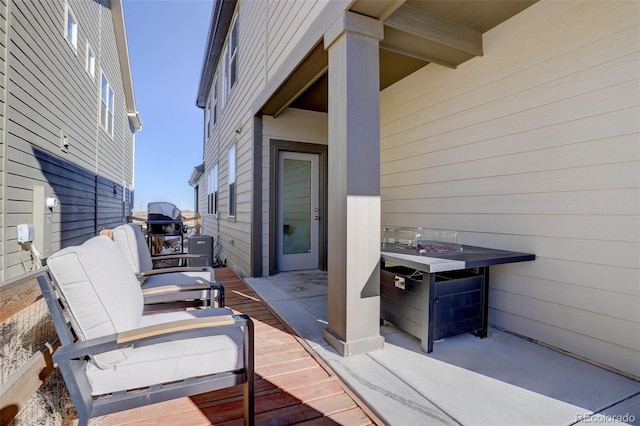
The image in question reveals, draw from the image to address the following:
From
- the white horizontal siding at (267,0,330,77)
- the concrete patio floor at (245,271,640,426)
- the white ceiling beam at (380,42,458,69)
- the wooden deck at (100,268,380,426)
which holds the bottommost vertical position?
the wooden deck at (100,268,380,426)

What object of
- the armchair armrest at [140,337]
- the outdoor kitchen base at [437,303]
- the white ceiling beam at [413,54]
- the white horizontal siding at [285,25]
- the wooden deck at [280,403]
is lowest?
the wooden deck at [280,403]

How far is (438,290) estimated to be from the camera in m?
2.43

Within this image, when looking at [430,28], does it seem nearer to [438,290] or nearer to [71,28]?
[438,290]

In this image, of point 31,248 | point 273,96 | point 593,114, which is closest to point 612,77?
point 593,114

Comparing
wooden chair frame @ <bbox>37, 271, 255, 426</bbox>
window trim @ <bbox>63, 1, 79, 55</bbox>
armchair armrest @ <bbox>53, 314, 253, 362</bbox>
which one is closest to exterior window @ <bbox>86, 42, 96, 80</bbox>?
window trim @ <bbox>63, 1, 79, 55</bbox>

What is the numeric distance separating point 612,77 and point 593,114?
256mm

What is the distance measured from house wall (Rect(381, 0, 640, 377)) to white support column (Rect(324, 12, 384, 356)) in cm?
132

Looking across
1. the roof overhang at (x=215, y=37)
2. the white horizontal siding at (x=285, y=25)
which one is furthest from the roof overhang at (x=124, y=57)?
the white horizontal siding at (x=285, y=25)

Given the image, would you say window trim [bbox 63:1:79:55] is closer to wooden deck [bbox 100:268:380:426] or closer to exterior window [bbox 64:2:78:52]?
exterior window [bbox 64:2:78:52]

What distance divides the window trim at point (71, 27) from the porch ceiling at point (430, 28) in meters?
4.89

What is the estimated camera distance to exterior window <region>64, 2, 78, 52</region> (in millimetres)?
5395

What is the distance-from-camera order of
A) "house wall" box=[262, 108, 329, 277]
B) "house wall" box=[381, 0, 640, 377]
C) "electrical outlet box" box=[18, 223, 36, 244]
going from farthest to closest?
1. "house wall" box=[262, 108, 329, 277]
2. "electrical outlet box" box=[18, 223, 36, 244]
3. "house wall" box=[381, 0, 640, 377]

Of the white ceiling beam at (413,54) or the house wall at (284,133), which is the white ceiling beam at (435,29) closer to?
the white ceiling beam at (413,54)

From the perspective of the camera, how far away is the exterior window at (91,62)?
22.2ft
